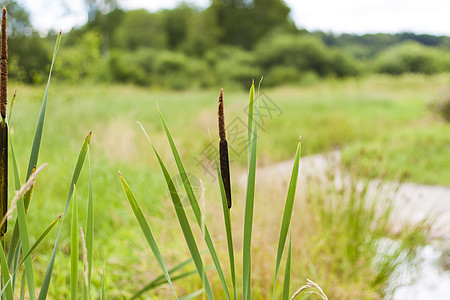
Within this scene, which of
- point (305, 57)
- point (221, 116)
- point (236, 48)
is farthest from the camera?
point (236, 48)

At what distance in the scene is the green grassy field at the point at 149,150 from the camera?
5.83 feet

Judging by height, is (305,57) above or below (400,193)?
above

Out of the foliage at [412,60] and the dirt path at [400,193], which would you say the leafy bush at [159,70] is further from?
the dirt path at [400,193]

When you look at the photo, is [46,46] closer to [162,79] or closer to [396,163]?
[396,163]

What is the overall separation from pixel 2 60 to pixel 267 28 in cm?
2193

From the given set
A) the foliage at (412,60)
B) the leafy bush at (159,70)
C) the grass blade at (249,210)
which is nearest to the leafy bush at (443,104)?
the grass blade at (249,210)

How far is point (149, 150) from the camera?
418cm

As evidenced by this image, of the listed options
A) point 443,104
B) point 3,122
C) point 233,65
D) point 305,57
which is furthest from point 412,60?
point 3,122

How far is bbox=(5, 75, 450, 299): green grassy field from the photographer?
178 centimetres

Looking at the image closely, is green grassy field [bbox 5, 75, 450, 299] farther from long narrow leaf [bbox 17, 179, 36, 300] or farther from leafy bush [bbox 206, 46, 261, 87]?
leafy bush [bbox 206, 46, 261, 87]

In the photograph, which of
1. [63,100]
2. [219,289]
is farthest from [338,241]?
[63,100]

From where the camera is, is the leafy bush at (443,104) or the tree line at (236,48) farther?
the tree line at (236,48)

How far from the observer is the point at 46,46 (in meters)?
7.01

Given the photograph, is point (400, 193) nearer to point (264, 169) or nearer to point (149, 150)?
point (264, 169)
